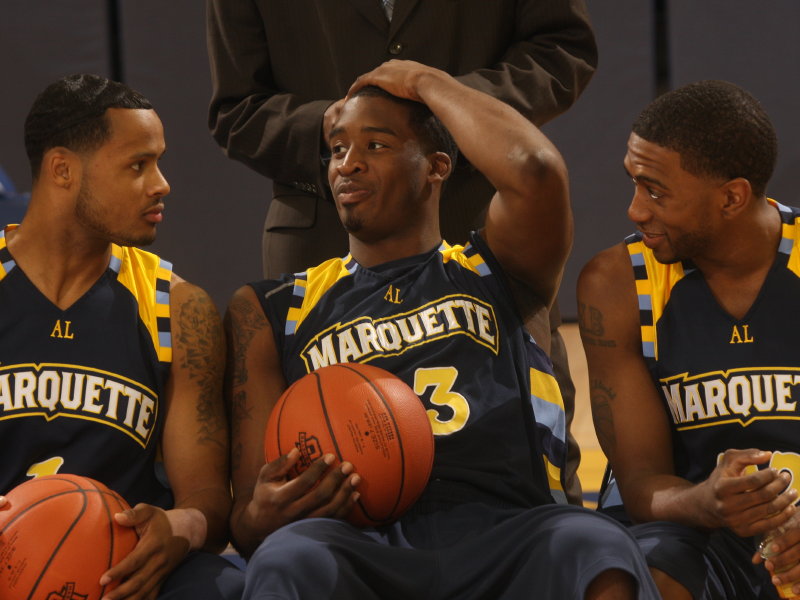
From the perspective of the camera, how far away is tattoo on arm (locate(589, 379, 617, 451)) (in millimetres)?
2803

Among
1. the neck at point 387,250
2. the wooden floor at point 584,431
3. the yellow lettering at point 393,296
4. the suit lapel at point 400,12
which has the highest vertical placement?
the suit lapel at point 400,12

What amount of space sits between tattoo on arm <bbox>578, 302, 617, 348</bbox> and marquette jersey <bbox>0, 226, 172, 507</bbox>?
3.56 ft

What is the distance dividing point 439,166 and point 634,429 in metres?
0.94

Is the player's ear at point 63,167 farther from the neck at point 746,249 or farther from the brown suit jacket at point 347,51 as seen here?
the neck at point 746,249

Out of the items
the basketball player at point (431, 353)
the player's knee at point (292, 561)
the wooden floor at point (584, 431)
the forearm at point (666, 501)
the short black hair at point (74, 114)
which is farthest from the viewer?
the wooden floor at point (584, 431)

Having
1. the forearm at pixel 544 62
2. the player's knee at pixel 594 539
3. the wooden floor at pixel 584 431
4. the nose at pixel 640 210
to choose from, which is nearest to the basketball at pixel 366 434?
the player's knee at pixel 594 539

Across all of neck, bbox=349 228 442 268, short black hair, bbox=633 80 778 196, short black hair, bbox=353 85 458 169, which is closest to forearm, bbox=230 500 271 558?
neck, bbox=349 228 442 268

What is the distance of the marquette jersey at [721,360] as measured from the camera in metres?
2.68

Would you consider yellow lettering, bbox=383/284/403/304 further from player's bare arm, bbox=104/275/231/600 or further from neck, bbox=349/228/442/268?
player's bare arm, bbox=104/275/231/600

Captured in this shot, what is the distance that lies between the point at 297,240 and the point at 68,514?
1.35 metres

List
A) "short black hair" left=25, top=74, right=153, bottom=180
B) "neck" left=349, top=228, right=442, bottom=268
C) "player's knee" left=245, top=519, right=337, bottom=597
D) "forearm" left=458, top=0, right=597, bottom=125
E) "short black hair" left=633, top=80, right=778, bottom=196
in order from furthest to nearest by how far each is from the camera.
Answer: "forearm" left=458, top=0, right=597, bottom=125 < "neck" left=349, top=228, right=442, bottom=268 < "short black hair" left=25, top=74, right=153, bottom=180 < "short black hair" left=633, top=80, right=778, bottom=196 < "player's knee" left=245, top=519, right=337, bottom=597

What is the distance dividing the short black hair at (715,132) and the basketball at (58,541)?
162 cm

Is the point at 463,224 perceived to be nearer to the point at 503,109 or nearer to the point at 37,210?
the point at 503,109

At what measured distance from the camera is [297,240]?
3.44m
